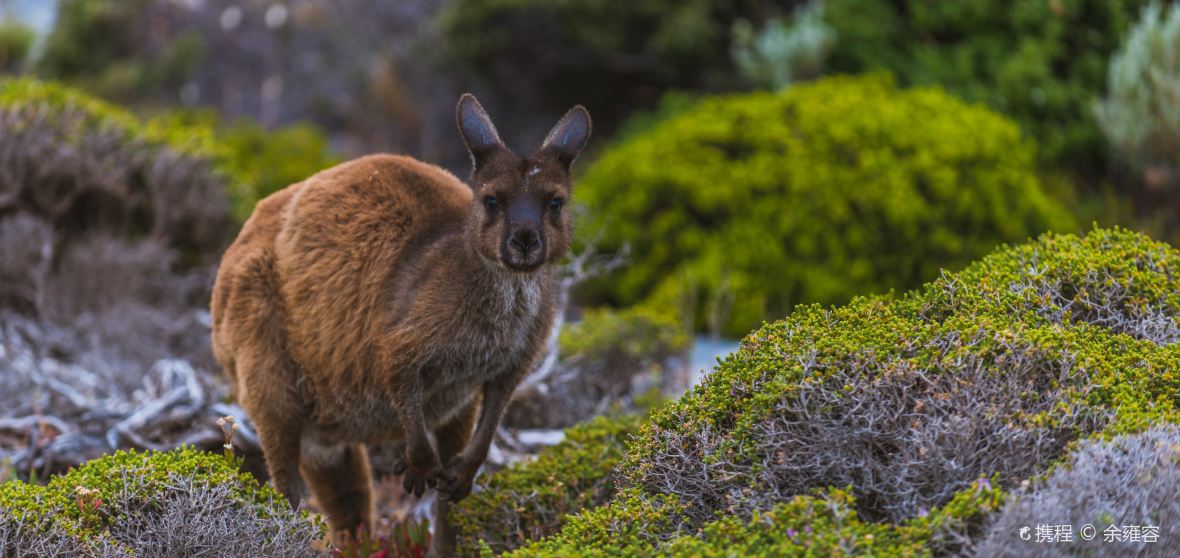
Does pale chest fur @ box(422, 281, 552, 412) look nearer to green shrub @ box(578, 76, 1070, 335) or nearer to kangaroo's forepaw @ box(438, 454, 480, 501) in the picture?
kangaroo's forepaw @ box(438, 454, 480, 501)

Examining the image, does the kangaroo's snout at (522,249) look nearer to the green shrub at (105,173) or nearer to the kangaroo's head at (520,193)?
the kangaroo's head at (520,193)

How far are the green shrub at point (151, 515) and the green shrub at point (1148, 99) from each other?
8637 mm

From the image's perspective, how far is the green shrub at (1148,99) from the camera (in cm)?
1010

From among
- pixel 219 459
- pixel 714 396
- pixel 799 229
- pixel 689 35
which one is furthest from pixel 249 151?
pixel 714 396

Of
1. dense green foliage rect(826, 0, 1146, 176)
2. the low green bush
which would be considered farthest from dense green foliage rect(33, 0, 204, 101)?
the low green bush

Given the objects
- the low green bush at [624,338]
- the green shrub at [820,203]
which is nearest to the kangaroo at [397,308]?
the low green bush at [624,338]

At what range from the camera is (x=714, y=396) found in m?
4.18

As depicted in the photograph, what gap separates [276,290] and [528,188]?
4.38 ft

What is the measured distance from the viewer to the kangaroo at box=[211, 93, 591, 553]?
184 inches

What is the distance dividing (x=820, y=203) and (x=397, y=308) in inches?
224

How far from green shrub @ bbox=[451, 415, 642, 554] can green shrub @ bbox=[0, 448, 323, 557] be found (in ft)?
2.85

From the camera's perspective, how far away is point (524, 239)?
453 centimetres

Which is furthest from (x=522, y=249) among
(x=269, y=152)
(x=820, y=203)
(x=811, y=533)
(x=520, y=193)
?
(x=269, y=152)

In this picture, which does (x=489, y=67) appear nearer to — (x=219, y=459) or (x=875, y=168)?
(x=875, y=168)
